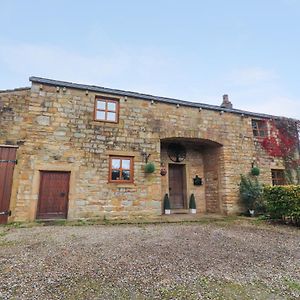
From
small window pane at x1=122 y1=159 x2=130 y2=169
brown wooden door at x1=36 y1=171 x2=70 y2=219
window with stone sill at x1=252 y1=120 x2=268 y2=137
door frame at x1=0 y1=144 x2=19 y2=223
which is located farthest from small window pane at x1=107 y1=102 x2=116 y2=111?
window with stone sill at x1=252 y1=120 x2=268 y2=137

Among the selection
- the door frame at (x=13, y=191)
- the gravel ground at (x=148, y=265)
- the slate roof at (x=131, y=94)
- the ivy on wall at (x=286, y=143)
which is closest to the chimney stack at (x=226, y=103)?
the slate roof at (x=131, y=94)

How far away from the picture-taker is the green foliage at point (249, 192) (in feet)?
27.3

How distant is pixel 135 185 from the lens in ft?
24.3

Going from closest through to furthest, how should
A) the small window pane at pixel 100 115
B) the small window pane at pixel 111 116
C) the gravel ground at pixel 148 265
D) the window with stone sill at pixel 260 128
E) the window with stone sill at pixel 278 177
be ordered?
the gravel ground at pixel 148 265
the small window pane at pixel 100 115
the small window pane at pixel 111 116
the window with stone sill at pixel 278 177
the window with stone sill at pixel 260 128

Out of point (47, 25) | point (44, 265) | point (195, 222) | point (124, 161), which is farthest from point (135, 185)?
point (47, 25)

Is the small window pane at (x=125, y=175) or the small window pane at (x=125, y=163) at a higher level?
the small window pane at (x=125, y=163)

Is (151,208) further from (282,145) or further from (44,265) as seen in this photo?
(282,145)

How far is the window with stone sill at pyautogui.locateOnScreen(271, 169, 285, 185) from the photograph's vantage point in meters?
9.62

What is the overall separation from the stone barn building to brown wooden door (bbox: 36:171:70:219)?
30mm

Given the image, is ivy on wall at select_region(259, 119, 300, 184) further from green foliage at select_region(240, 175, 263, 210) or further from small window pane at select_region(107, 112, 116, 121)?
small window pane at select_region(107, 112, 116, 121)

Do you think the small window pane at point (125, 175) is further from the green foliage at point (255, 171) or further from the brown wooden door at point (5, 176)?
the green foliage at point (255, 171)

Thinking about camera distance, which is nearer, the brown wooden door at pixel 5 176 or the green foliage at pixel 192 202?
the brown wooden door at pixel 5 176

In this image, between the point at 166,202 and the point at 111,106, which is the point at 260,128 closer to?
the point at 166,202

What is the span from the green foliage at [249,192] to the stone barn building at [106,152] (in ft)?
0.91
